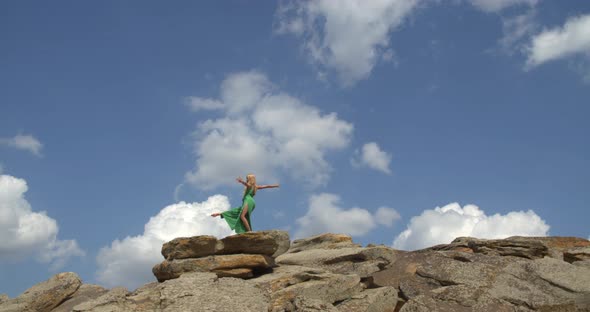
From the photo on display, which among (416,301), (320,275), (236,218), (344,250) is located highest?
(236,218)

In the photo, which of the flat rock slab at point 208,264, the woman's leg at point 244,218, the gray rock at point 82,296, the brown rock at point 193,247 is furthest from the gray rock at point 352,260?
the gray rock at point 82,296

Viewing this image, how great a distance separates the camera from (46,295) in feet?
64.4

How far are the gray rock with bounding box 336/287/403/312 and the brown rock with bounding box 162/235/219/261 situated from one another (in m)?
4.50

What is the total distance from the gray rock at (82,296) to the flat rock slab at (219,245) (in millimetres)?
4532

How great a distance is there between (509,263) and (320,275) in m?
7.48

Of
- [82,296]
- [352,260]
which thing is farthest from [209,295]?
[82,296]

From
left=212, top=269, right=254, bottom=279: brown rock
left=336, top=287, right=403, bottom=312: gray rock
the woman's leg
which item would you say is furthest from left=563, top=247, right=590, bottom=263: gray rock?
left=212, top=269, right=254, bottom=279: brown rock

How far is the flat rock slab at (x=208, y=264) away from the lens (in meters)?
16.5

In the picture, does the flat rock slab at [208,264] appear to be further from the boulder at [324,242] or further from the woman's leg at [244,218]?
the boulder at [324,242]

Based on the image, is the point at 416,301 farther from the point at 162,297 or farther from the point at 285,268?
the point at 162,297

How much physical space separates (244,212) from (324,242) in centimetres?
533

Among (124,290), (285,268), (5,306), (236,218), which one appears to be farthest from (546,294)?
(5,306)

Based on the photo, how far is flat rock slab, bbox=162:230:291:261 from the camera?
16.9 meters

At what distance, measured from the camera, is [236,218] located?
20.7 metres
